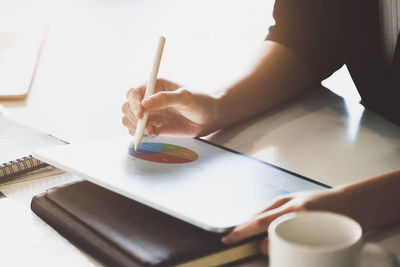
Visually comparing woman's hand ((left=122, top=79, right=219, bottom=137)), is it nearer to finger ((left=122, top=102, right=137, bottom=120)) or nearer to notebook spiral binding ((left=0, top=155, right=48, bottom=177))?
finger ((left=122, top=102, right=137, bottom=120))

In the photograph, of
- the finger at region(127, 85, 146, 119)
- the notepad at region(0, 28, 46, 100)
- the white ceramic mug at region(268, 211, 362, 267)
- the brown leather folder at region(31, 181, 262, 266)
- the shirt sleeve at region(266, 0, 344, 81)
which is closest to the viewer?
the white ceramic mug at region(268, 211, 362, 267)

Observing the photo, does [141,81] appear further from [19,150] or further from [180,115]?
[19,150]

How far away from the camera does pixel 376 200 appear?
64cm

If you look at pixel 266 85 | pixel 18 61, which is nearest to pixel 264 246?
pixel 266 85

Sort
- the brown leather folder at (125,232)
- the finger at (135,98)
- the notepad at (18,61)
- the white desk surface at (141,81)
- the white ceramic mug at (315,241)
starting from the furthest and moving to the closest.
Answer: the notepad at (18,61) < the finger at (135,98) < the white desk surface at (141,81) < the brown leather folder at (125,232) < the white ceramic mug at (315,241)

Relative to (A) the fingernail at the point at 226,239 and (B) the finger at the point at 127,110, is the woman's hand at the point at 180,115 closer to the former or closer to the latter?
(B) the finger at the point at 127,110

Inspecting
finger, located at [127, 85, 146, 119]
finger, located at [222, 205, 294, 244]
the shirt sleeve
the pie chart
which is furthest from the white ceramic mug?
the shirt sleeve

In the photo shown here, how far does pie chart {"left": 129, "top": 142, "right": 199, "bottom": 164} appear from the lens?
30.8 inches

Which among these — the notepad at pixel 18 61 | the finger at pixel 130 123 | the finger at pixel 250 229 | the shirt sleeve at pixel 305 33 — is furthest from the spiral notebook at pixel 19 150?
the shirt sleeve at pixel 305 33

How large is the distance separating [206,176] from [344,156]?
251mm

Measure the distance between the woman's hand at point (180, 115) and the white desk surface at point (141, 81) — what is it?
4cm

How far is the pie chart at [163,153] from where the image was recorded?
78 centimetres

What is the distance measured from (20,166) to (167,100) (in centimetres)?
25

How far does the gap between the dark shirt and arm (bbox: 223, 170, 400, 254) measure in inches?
13.9
